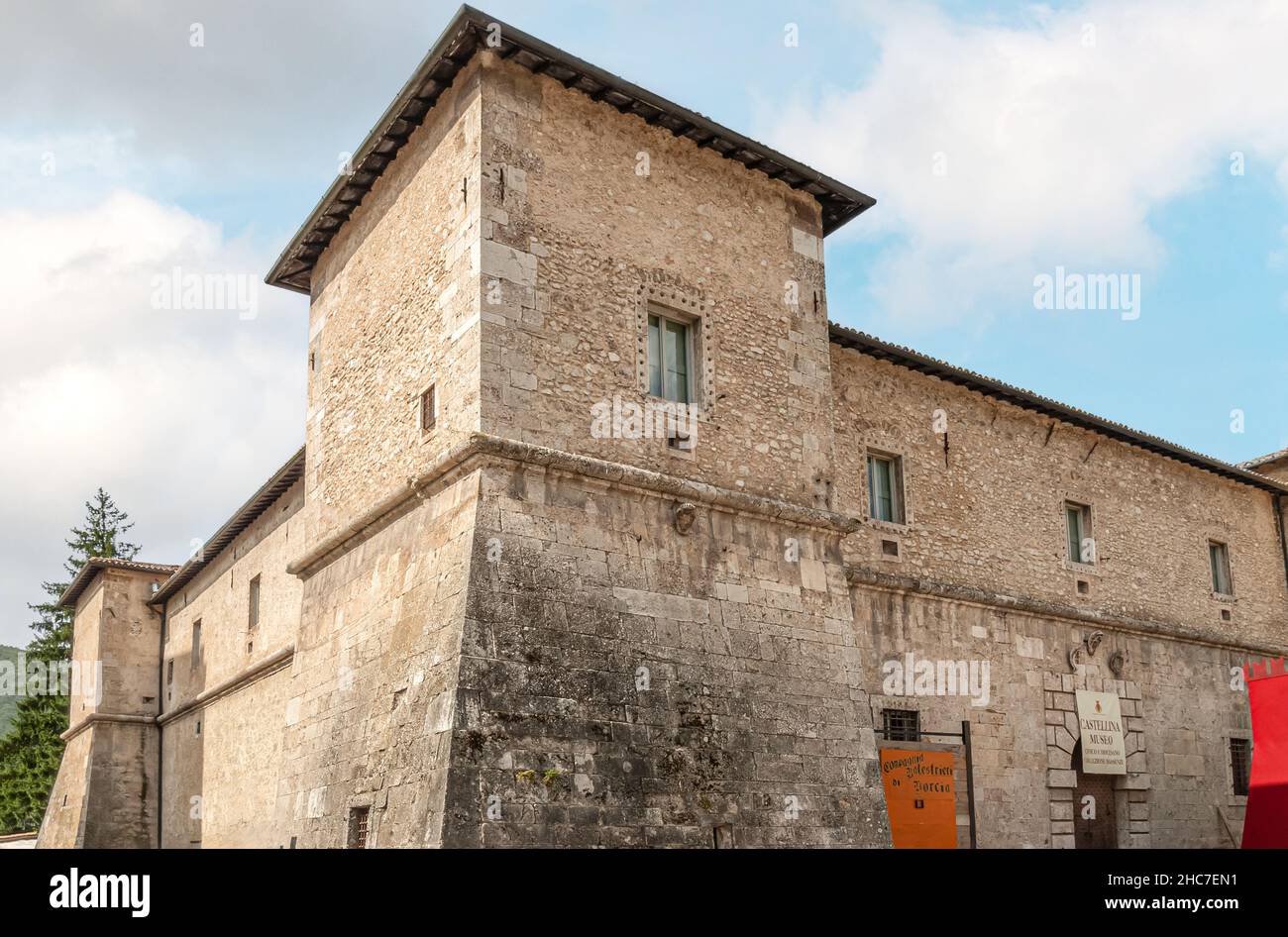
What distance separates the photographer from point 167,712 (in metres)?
23.9

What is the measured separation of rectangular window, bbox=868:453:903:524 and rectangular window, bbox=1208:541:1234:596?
728 centimetres

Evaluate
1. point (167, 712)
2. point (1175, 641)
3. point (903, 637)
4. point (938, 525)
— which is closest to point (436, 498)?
point (903, 637)

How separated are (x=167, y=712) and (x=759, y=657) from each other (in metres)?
16.1

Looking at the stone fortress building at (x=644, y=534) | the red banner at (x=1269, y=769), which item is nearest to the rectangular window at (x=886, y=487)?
the stone fortress building at (x=644, y=534)

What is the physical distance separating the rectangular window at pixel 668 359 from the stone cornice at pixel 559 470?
0.98 metres

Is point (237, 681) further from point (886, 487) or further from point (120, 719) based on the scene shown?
point (886, 487)

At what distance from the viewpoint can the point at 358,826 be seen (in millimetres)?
11211

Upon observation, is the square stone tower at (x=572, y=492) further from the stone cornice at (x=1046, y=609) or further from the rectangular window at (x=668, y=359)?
the stone cornice at (x=1046, y=609)

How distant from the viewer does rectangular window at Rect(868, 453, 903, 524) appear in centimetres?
1566

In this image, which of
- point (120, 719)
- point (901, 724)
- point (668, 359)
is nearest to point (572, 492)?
point (668, 359)

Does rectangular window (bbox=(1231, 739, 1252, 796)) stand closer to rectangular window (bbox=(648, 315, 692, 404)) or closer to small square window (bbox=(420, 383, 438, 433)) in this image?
rectangular window (bbox=(648, 315, 692, 404))

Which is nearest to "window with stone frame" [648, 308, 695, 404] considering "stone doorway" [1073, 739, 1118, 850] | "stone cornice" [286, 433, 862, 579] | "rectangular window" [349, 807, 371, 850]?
"stone cornice" [286, 433, 862, 579]
